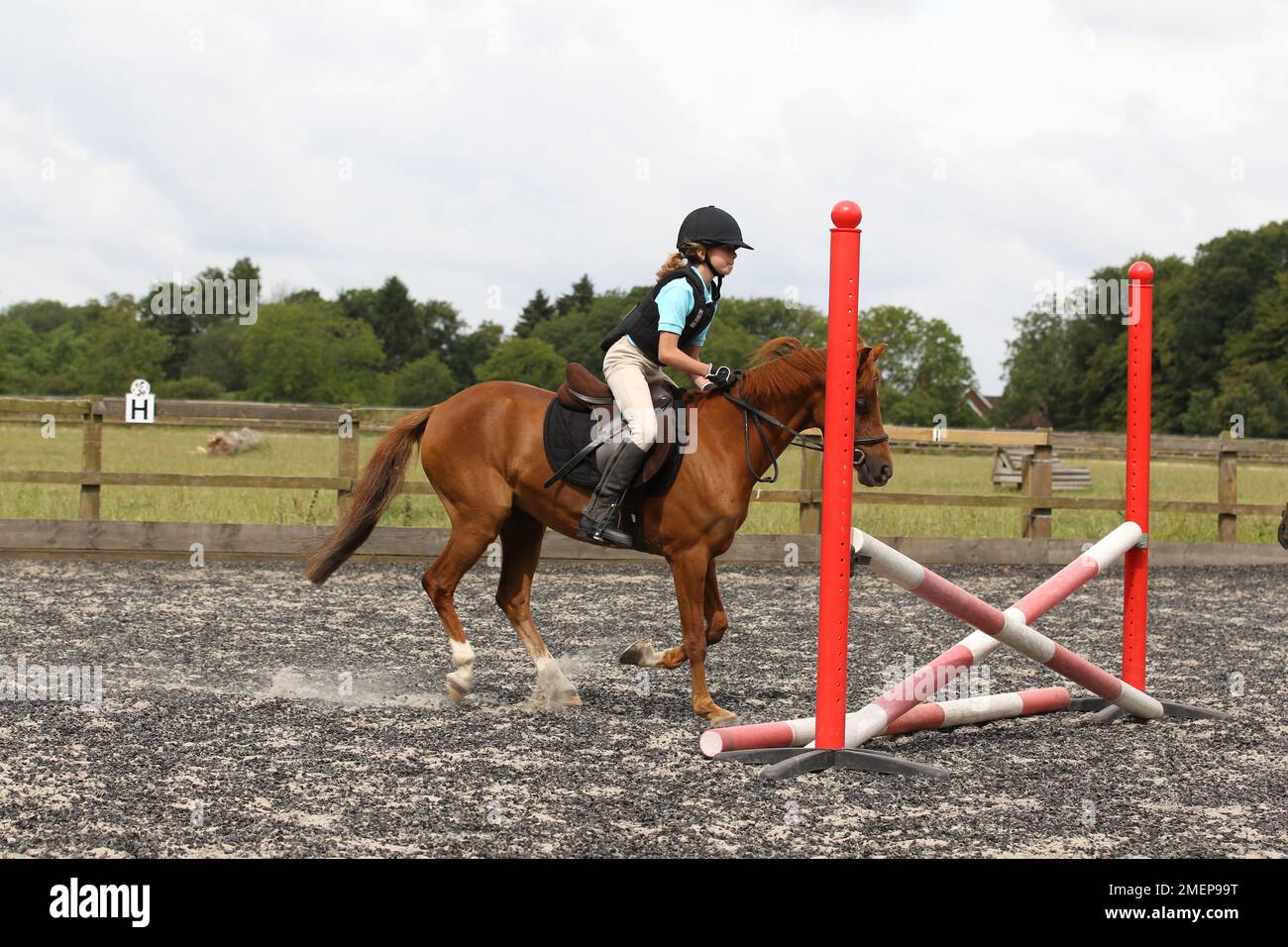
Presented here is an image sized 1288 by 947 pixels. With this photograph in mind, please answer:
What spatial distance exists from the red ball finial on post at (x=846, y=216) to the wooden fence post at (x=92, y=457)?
944 cm

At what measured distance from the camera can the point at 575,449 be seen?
664 cm

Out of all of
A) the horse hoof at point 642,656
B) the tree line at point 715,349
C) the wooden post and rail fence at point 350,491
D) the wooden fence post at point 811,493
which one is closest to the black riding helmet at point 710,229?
the horse hoof at point 642,656

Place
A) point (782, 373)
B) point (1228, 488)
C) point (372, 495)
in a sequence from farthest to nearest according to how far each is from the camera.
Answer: point (1228, 488) → point (372, 495) → point (782, 373)

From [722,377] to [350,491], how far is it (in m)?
7.36

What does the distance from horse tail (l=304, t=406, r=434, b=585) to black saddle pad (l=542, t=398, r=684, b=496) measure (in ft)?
2.82

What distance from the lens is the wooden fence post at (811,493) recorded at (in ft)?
44.2

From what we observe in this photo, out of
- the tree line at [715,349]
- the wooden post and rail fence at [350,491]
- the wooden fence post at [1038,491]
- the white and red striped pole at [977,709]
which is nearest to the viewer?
the white and red striped pole at [977,709]

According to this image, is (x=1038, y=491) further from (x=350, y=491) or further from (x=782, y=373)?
(x=782, y=373)

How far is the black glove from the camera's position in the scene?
6.43 m

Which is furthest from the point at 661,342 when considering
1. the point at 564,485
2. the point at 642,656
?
the point at 642,656

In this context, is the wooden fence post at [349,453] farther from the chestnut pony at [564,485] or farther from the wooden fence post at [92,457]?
the chestnut pony at [564,485]

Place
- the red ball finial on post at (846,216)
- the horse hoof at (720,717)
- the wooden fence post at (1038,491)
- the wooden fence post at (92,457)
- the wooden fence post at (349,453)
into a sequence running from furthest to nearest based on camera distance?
the wooden fence post at (1038,491) → the wooden fence post at (349,453) → the wooden fence post at (92,457) → the horse hoof at (720,717) → the red ball finial on post at (846,216)

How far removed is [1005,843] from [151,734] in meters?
3.56

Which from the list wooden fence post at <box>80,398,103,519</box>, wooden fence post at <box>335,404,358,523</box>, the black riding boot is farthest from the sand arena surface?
wooden fence post at <box>335,404,358,523</box>
